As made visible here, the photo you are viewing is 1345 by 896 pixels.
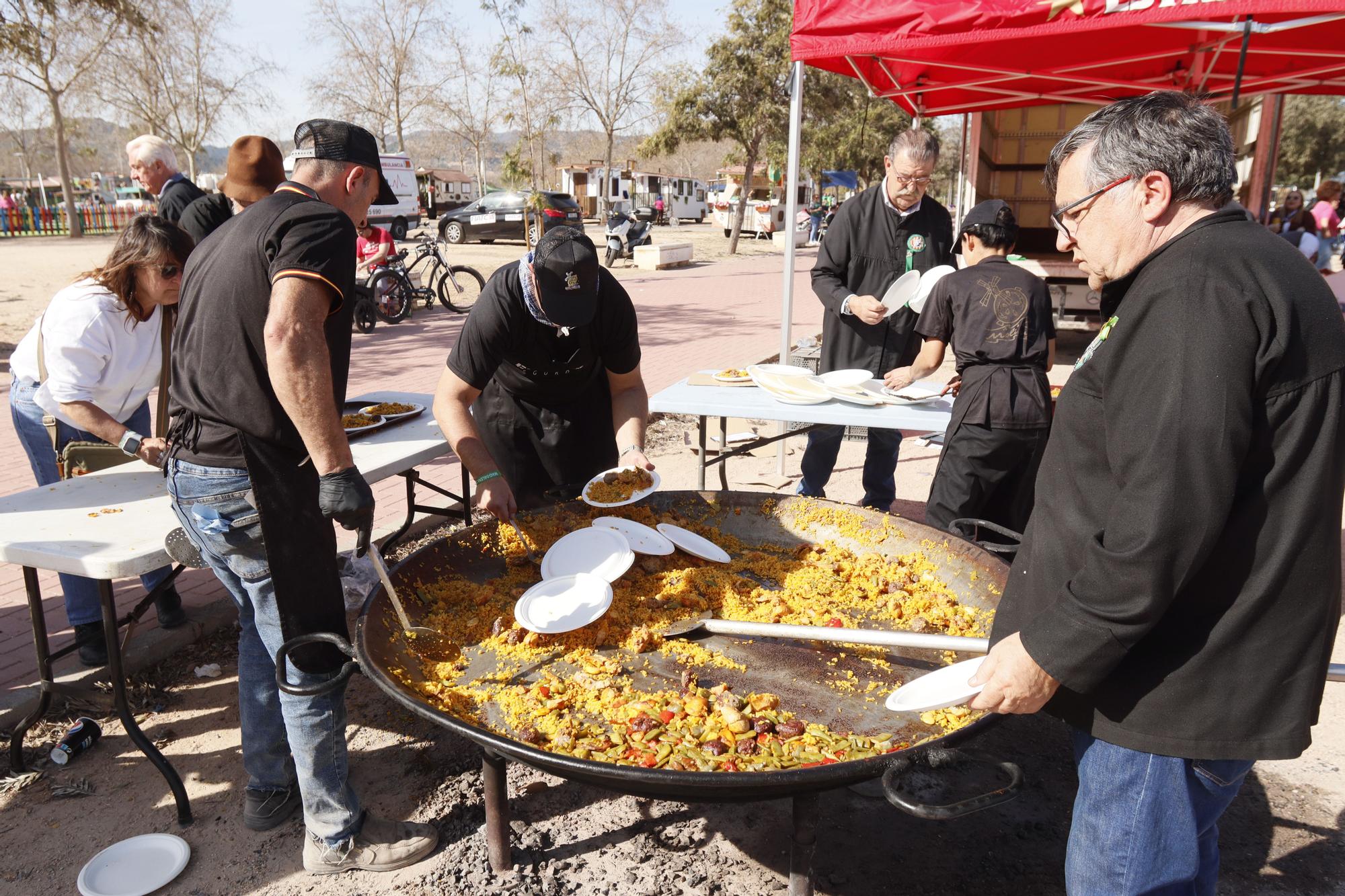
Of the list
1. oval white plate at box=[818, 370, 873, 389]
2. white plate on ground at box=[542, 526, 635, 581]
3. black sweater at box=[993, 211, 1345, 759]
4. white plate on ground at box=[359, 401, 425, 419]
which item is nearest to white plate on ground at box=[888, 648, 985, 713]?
black sweater at box=[993, 211, 1345, 759]

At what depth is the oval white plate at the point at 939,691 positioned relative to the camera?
157cm

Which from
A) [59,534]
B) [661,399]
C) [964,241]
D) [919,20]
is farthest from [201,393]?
[919,20]

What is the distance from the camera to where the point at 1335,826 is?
2.67m

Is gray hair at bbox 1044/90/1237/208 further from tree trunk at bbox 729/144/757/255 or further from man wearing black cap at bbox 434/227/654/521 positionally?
tree trunk at bbox 729/144/757/255

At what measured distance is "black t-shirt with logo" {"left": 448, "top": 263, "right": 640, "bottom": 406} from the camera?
117 inches

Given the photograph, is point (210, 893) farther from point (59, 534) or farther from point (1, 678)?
point (1, 678)

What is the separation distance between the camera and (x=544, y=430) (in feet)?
10.9

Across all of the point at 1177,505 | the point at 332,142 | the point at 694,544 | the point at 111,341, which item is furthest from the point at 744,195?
the point at 1177,505

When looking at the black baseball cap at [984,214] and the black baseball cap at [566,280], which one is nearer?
the black baseball cap at [566,280]

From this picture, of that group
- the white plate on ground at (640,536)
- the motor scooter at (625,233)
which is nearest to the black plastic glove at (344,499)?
the white plate on ground at (640,536)

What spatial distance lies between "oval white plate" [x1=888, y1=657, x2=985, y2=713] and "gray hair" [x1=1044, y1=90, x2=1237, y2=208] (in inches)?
35.4

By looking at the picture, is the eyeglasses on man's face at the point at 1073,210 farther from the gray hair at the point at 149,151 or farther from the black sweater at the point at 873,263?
the gray hair at the point at 149,151

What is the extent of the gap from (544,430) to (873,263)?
2392 mm

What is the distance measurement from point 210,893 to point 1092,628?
98.1 inches
